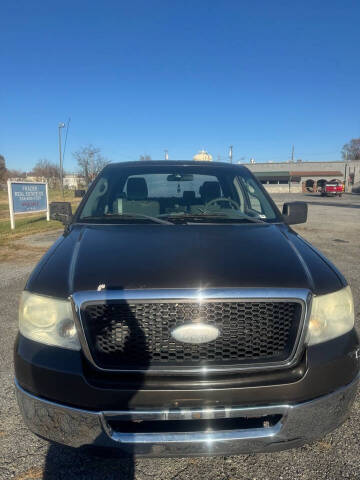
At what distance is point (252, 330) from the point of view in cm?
167

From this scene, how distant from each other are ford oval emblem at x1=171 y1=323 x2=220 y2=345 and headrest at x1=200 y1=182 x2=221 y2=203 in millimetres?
1937

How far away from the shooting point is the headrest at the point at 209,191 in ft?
11.3

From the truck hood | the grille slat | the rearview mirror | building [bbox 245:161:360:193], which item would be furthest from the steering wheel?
building [bbox 245:161:360:193]

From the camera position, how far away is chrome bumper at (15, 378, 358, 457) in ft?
5.09

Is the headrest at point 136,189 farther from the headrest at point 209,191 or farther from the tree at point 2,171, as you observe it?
the tree at point 2,171

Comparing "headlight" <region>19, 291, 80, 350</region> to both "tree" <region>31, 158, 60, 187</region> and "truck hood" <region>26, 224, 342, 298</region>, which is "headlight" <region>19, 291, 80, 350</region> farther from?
"tree" <region>31, 158, 60, 187</region>

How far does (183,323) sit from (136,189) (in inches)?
82.2

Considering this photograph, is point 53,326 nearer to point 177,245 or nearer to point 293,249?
point 177,245

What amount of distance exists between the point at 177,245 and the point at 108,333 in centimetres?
72

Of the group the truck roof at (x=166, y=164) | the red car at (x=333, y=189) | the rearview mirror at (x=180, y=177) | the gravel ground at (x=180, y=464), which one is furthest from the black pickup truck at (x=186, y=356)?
the red car at (x=333, y=189)

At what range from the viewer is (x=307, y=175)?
54.0 metres

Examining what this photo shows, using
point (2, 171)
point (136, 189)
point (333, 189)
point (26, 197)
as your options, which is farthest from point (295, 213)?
point (2, 171)

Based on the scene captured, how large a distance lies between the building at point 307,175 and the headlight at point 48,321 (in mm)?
53022

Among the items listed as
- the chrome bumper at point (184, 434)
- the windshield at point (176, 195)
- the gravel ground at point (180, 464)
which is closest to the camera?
the chrome bumper at point (184, 434)
